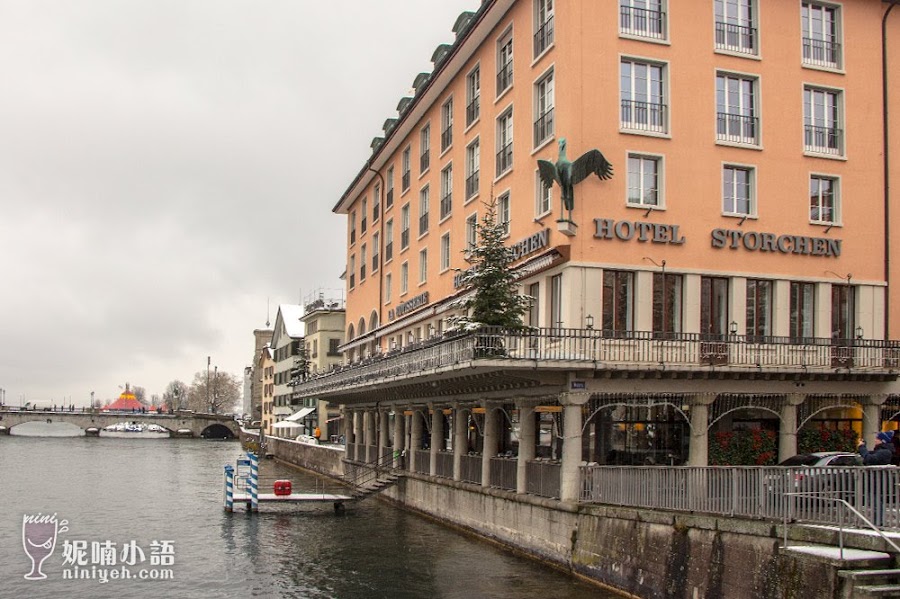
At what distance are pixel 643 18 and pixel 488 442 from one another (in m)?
15.2

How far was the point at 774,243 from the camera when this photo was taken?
32188 mm

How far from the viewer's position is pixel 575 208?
98.7 ft

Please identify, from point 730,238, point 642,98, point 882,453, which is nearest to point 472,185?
point 642,98

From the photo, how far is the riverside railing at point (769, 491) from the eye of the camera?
54.9ft

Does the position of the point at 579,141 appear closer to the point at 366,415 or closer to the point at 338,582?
the point at 338,582

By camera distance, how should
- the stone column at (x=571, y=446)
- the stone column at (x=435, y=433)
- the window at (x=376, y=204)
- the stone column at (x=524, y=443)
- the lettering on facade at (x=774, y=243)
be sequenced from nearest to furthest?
the stone column at (x=571, y=446), the stone column at (x=524, y=443), the lettering on facade at (x=774, y=243), the stone column at (x=435, y=433), the window at (x=376, y=204)

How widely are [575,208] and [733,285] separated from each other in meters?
5.92

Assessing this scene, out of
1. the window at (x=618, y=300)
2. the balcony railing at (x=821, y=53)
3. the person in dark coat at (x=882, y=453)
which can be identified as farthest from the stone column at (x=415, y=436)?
the person in dark coat at (x=882, y=453)

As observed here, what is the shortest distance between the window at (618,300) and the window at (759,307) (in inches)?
168

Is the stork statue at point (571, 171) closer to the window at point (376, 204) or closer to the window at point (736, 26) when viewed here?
the window at point (736, 26)

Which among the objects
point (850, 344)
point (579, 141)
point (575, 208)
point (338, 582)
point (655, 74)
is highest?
point (655, 74)

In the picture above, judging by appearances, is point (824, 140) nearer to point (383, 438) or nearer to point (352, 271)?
point (383, 438)

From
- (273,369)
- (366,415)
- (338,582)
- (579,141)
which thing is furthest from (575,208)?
(273,369)

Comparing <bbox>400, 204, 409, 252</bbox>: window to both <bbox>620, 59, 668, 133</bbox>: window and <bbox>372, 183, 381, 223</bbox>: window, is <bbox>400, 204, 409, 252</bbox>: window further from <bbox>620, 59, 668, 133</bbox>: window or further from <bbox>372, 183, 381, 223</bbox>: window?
<bbox>620, 59, 668, 133</bbox>: window
